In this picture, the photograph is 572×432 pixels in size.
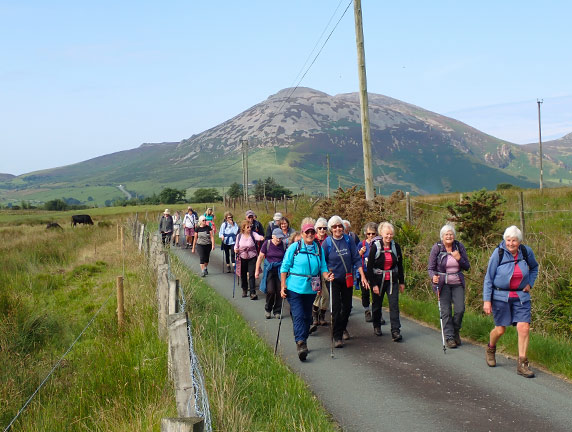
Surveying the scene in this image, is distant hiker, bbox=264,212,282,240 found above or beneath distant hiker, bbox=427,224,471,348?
above

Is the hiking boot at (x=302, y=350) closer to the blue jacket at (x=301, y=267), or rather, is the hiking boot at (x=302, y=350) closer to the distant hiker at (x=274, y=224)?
the blue jacket at (x=301, y=267)

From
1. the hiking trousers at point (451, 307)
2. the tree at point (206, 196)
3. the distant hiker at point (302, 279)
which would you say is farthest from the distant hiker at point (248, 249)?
the tree at point (206, 196)

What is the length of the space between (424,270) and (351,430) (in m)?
7.97

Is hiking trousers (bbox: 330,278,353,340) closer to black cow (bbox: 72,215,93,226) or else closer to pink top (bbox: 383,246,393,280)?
pink top (bbox: 383,246,393,280)

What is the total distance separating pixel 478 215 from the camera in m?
13.4

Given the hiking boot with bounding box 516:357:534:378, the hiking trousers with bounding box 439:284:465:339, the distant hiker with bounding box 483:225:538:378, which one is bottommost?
the hiking boot with bounding box 516:357:534:378

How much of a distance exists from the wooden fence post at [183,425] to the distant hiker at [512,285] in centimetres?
517

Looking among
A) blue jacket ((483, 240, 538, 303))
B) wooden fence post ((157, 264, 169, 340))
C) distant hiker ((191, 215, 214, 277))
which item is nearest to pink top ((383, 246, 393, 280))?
blue jacket ((483, 240, 538, 303))

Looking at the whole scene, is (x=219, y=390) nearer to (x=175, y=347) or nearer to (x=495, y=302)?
(x=175, y=347)

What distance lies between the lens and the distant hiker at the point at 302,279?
8.36 metres

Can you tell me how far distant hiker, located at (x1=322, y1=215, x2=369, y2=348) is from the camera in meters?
9.02

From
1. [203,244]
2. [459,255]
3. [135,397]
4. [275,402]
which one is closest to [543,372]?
[459,255]

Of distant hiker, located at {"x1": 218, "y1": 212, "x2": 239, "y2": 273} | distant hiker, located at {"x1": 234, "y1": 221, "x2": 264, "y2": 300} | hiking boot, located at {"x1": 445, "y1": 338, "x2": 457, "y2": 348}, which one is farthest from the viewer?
distant hiker, located at {"x1": 218, "y1": 212, "x2": 239, "y2": 273}

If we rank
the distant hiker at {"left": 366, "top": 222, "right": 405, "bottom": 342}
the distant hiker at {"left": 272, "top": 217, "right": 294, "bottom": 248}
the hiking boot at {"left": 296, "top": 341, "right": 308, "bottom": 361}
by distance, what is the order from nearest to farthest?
the hiking boot at {"left": 296, "top": 341, "right": 308, "bottom": 361}, the distant hiker at {"left": 366, "top": 222, "right": 405, "bottom": 342}, the distant hiker at {"left": 272, "top": 217, "right": 294, "bottom": 248}
